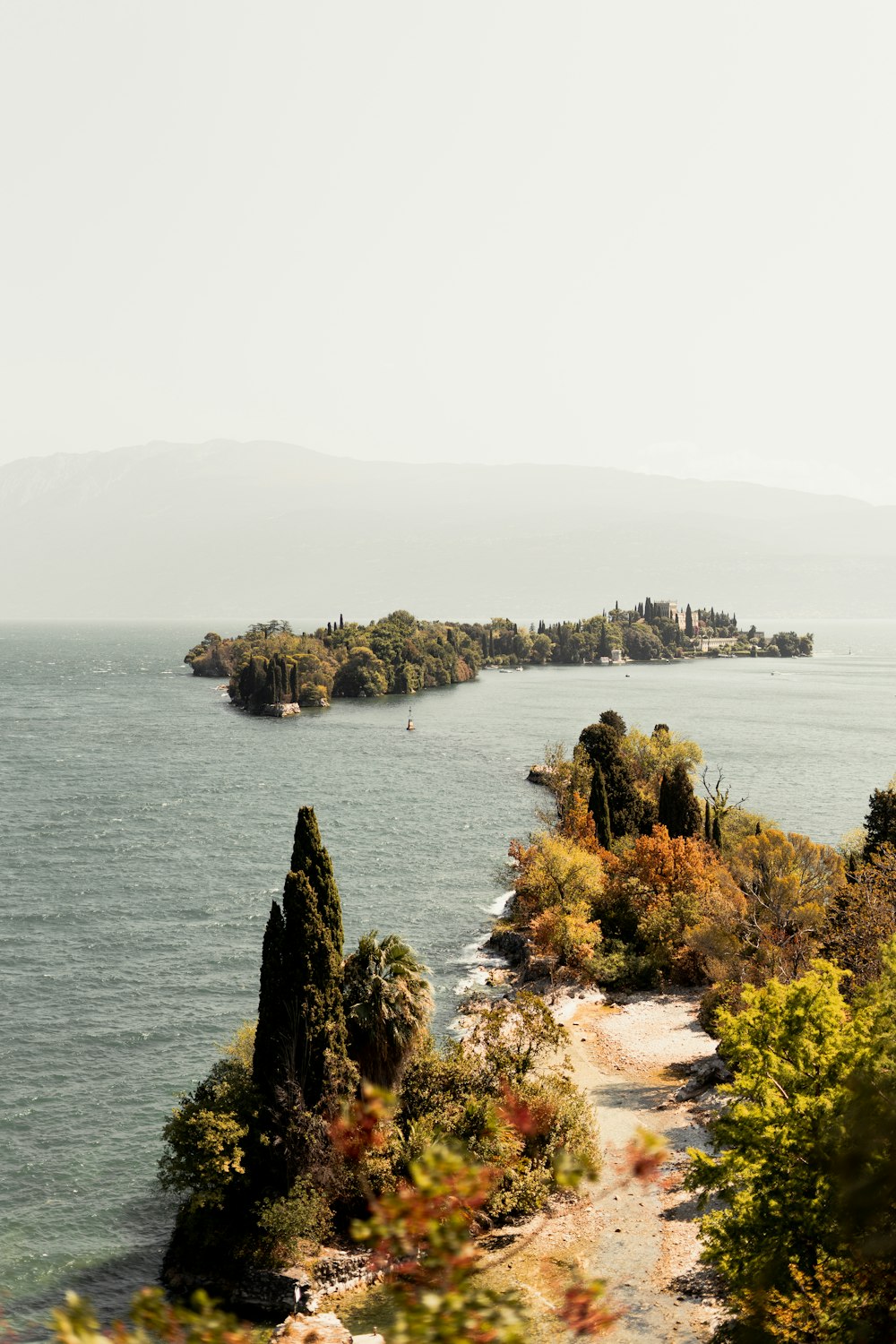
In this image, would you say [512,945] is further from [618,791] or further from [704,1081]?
[704,1081]

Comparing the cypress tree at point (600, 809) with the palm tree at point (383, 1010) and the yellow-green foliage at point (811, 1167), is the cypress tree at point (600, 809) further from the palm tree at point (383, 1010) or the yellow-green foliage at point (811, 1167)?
the yellow-green foliage at point (811, 1167)

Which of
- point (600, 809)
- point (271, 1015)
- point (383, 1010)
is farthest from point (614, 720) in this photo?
point (271, 1015)

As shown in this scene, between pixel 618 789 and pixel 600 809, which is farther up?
pixel 618 789

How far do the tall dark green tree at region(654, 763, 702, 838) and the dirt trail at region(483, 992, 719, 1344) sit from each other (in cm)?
1792

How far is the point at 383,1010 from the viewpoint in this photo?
1117 inches

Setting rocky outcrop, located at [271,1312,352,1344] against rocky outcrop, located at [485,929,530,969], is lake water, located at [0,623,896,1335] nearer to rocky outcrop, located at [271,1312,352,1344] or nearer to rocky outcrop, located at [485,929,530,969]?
rocky outcrop, located at [485,929,530,969]

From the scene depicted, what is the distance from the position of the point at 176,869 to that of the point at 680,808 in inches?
1291

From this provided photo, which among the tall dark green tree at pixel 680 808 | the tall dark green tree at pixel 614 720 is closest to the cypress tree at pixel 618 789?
the tall dark green tree at pixel 680 808

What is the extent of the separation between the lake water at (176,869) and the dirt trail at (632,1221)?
28.8 feet

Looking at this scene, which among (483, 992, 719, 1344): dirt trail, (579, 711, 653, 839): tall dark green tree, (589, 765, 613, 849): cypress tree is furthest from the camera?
(579, 711, 653, 839): tall dark green tree

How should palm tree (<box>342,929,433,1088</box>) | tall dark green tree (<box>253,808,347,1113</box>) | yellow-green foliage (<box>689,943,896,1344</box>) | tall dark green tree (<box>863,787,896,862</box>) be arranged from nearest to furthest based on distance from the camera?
yellow-green foliage (<box>689,943,896,1344</box>) → tall dark green tree (<box>253,808,347,1113</box>) → palm tree (<box>342,929,433,1088</box>) → tall dark green tree (<box>863,787,896,862</box>)

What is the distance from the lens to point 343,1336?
22.1m

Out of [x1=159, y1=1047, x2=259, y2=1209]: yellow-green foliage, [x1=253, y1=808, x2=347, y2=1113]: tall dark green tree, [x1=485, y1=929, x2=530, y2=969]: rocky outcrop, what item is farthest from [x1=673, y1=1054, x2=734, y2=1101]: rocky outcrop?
[x1=159, y1=1047, x2=259, y2=1209]: yellow-green foliage

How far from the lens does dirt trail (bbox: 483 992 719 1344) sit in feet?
76.2
